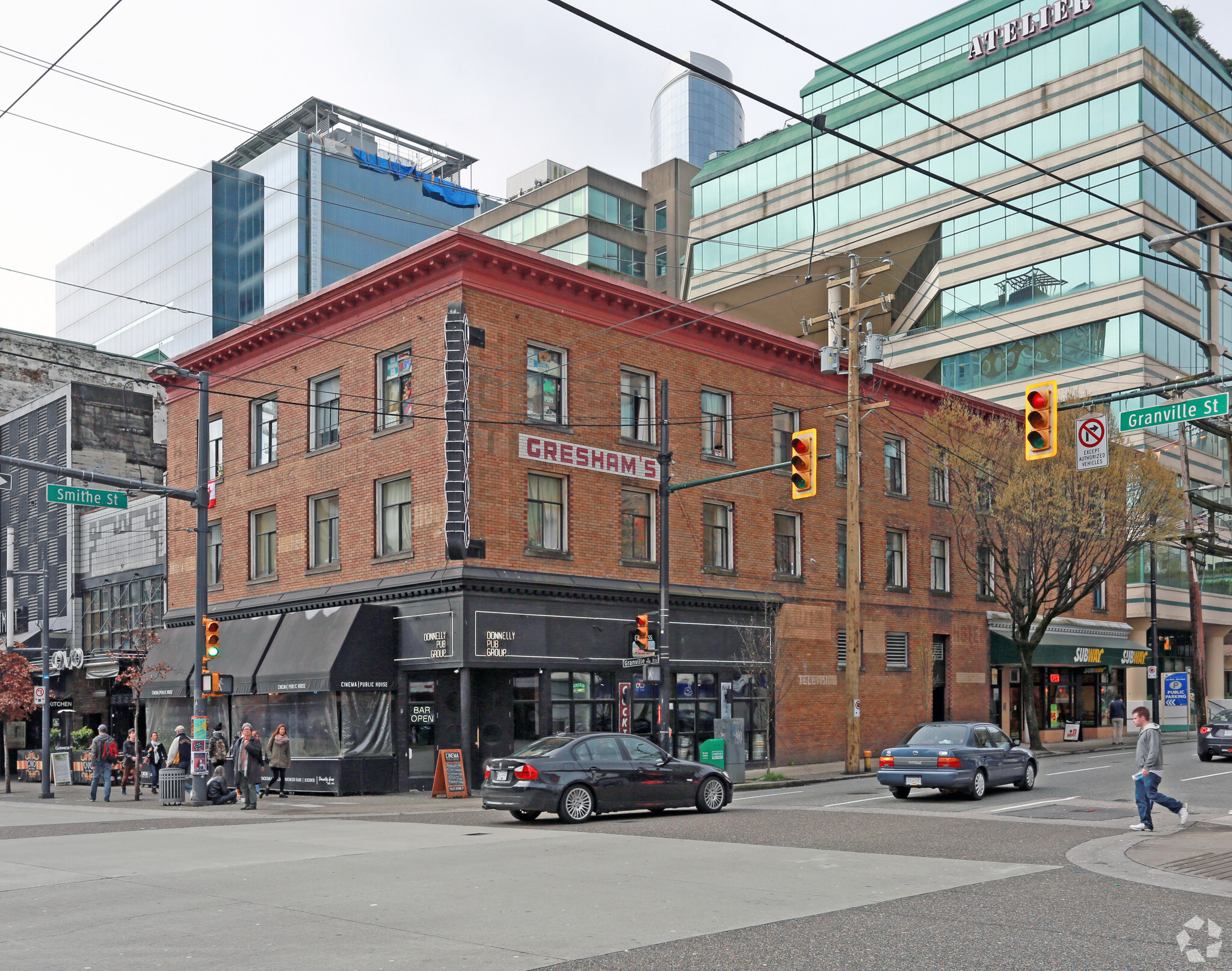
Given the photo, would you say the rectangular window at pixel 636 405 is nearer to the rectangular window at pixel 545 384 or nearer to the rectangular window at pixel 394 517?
the rectangular window at pixel 545 384

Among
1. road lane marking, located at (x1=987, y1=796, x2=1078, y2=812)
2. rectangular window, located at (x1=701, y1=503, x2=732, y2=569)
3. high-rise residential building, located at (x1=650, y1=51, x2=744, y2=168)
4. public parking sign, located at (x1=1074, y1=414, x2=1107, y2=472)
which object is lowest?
road lane marking, located at (x1=987, y1=796, x2=1078, y2=812)

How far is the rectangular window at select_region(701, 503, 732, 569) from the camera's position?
34.3 m

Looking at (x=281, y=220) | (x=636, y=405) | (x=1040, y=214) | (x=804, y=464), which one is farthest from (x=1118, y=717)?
(x=281, y=220)

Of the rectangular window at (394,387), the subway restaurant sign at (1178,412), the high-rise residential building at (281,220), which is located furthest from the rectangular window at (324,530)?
the high-rise residential building at (281,220)

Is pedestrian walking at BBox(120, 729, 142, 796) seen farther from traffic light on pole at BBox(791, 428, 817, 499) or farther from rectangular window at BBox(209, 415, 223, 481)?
traffic light on pole at BBox(791, 428, 817, 499)

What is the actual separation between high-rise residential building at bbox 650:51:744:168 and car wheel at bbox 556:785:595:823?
4964 inches

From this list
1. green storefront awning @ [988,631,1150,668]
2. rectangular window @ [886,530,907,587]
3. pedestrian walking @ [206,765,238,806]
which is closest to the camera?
pedestrian walking @ [206,765,238,806]

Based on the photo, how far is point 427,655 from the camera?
93.4 ft

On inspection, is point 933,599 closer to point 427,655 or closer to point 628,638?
point 628,638

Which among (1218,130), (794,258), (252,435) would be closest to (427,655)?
(252,435)

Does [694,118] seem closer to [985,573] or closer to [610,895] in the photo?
[985,573]

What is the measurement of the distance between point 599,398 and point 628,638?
6199mm

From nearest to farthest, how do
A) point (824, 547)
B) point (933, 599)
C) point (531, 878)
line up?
point (531, 878)
point (824, 547)
point (933, 599)

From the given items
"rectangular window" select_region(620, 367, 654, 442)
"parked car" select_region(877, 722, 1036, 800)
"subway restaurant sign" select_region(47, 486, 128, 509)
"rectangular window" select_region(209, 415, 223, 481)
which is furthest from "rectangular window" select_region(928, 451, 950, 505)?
"subway restaurant sign" select_region(47, 486, 128, 509)
